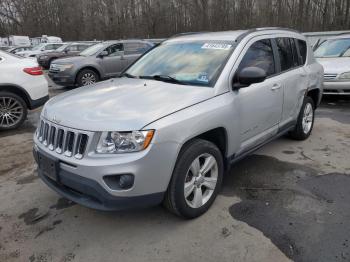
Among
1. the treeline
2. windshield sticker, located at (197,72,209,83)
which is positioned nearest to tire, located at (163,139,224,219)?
windshield sticker, located at (197,72,209,83)

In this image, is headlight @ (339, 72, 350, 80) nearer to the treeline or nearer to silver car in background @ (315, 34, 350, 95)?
silver car in background @ (315, 34, 350, 95)

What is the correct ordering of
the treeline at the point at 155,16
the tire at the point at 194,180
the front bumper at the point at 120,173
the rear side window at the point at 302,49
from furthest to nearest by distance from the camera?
1. the treeline at the point at 155,16
2. the rear side window at the point at 302,49
3. the tire at the point at 194,180
4. the front bumper at the point at 120,173

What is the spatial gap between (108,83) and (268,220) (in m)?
2.33

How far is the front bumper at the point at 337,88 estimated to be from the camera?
7633mm

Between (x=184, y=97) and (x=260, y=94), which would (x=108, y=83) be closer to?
(x=184, y=97)

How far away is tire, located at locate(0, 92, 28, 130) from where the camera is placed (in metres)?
6.59

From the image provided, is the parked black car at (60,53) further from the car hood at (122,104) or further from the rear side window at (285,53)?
the car hood at (122,104)

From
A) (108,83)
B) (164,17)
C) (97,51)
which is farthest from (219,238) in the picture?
(164,17)

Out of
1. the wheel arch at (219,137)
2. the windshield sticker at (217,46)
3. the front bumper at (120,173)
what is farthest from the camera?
the windshield sticker at (217,46)

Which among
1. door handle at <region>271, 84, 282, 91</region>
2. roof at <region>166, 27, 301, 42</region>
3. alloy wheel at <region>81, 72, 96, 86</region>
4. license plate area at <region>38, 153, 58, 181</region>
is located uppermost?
roof at <region>166, 27, 301, 42</region>

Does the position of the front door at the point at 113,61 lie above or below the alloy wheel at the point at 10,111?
above

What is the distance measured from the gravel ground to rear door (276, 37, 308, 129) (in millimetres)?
700

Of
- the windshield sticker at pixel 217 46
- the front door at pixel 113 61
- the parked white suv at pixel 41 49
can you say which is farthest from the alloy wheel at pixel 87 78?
the parked white suv at pixel 41 49

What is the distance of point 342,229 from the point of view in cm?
304
